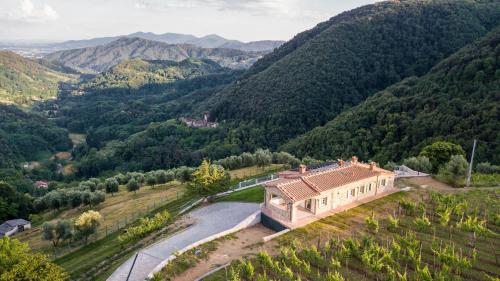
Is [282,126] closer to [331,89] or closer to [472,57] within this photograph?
[331,89]

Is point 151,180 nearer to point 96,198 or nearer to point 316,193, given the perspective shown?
point 96,198

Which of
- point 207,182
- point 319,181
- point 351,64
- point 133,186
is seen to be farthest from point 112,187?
point 351,64

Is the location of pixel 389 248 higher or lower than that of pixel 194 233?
higher

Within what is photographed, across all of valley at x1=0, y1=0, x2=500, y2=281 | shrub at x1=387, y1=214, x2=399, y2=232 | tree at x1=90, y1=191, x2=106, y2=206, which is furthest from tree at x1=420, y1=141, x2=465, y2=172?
tree at x1=90, y1=191, x2=106, y2=206

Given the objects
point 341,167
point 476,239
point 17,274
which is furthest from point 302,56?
point 17,274

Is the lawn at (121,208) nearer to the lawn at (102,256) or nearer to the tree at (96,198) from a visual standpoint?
the tree at (96,198)

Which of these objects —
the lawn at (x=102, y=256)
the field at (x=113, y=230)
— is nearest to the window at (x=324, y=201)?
the field at (x=113, y=230)
